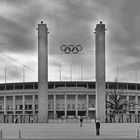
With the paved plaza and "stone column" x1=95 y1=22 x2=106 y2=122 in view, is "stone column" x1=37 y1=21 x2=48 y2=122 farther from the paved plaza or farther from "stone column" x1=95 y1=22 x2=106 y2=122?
the paved plaza

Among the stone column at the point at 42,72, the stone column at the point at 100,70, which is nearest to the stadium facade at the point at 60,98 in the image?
the stone column at the point at 42,72

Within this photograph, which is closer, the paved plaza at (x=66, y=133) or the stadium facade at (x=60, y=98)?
the paved plaza at (x=66, y=133)

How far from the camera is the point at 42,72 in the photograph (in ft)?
232

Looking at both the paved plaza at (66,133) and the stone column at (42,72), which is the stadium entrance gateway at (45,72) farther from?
the paved plaza at (66,133)

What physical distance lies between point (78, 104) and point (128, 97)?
1901 centimetres

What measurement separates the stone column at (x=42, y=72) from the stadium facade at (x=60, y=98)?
160 ft

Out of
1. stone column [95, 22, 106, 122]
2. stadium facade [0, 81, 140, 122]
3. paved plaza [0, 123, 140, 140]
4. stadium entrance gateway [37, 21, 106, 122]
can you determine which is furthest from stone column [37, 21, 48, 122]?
stadium facade [0, 81, 140, 122]

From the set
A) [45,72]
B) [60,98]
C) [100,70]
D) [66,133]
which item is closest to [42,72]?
[45,72]

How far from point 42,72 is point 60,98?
173ft

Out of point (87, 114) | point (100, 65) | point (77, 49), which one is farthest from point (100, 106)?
point (87, 114)

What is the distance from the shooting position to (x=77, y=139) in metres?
27.4

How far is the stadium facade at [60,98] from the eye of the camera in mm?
120750

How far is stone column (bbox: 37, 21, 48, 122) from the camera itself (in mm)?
70188

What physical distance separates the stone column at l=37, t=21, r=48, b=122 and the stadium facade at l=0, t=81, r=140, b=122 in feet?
160
